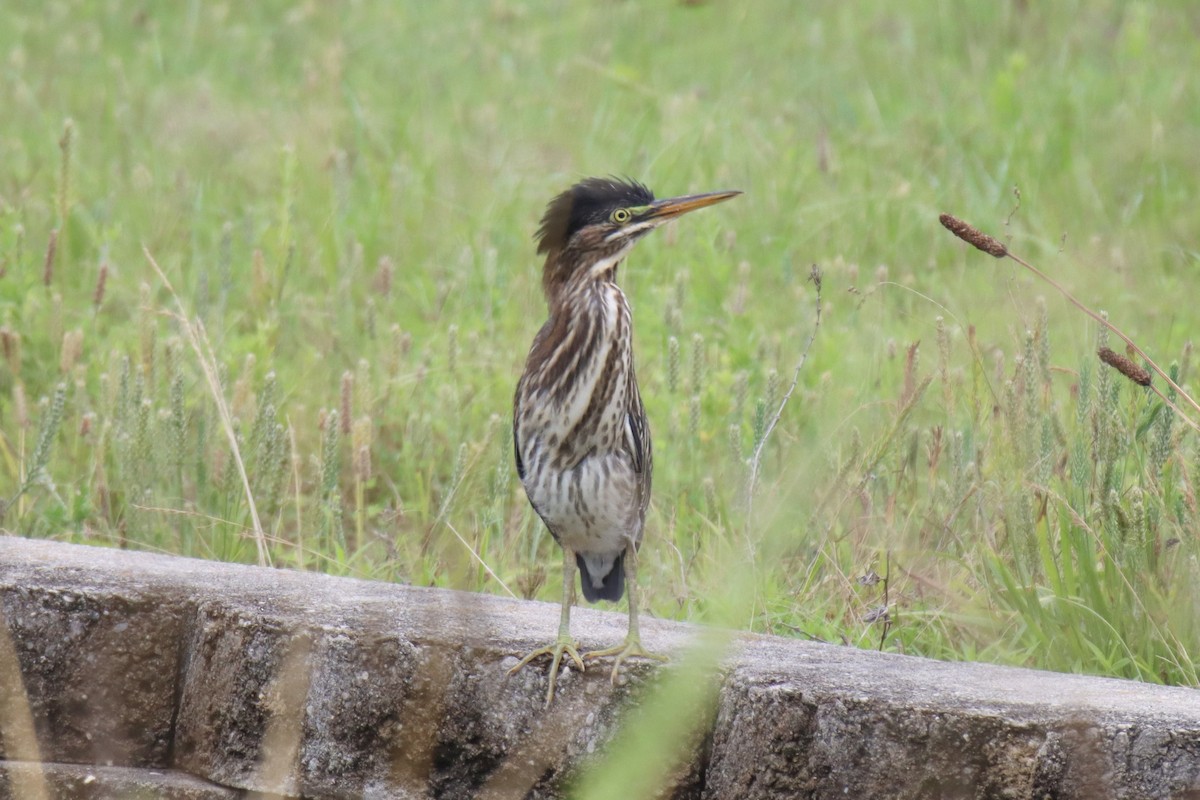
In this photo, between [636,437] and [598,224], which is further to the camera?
[598,224]

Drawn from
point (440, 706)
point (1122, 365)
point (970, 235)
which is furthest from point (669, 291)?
point (1122, 365)

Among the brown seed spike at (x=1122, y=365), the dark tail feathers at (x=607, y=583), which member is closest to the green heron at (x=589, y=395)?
the dark tail feathers at (x=607, y=583)

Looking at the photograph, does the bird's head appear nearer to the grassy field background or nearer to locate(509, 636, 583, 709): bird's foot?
the grassy field background

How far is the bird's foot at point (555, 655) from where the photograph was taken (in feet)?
10.7

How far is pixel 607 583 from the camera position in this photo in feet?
13.2

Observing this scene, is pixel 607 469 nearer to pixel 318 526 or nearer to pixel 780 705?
pixel 780 705

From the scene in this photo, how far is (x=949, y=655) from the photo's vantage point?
439 cm

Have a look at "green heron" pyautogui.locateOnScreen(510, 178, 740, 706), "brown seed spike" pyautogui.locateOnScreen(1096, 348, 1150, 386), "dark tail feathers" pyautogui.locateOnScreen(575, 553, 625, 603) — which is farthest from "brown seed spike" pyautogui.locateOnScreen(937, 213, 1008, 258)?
"dark tail feathers" pyautogui.locateOnScreen(575, 553, 625, 603)

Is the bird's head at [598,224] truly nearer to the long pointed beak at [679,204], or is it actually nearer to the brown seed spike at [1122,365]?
the long pointed beak at [679,204]

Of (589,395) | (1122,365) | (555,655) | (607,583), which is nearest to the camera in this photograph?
(1122,365)

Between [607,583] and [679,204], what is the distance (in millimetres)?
927

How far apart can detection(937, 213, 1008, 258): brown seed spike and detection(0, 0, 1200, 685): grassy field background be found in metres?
0.56

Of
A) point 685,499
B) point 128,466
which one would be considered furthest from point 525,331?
point 128,466

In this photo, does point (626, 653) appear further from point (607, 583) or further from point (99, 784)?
point (99, 784)
